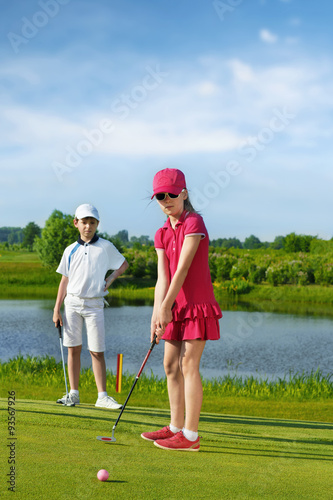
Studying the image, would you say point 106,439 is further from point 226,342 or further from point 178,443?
point 226,342

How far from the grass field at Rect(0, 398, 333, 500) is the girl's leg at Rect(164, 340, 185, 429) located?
0.23 m

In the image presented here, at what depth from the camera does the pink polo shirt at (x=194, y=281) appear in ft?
10.7

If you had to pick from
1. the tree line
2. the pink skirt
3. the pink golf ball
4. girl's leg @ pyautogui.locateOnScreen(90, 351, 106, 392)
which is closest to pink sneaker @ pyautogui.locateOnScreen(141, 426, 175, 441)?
the pink skirt

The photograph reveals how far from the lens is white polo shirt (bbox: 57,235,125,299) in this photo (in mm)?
4898

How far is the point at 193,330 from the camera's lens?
3.26m

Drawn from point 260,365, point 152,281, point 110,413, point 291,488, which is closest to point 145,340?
point 260,365

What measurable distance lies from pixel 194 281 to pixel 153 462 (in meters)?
1.05

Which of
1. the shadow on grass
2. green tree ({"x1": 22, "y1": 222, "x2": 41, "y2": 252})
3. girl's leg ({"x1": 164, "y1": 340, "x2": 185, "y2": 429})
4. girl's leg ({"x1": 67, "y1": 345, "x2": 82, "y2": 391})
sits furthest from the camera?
green tree ({"x1": 22, "y1": 222, "x2": 41, "y2": 252})

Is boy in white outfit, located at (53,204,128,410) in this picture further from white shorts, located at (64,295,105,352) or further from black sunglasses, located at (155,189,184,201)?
black sunglasses, located at (155,189,184,201)

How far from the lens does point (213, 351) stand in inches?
504

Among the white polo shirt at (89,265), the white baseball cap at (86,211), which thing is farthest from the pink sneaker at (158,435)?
the white baseball cap at (86,211)

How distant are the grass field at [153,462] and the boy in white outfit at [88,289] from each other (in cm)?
89

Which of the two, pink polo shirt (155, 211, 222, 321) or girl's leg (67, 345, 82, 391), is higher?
pink polo shirt (155, 211, 222, 321)

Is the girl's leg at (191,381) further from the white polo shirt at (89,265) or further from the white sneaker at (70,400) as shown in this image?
the white sneaker at (70,400)
